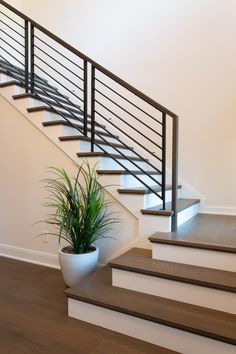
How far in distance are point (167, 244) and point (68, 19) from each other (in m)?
3.83

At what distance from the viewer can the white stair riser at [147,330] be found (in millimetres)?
1493

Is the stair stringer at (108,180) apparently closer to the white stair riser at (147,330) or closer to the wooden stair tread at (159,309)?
the wooden stair tread at (159,309)

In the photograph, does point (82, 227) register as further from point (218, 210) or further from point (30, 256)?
point (218, 210)

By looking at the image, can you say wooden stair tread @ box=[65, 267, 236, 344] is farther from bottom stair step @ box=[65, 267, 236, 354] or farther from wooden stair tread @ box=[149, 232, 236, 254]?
wooden stair tread @ box=[149, 232, 236, 254]

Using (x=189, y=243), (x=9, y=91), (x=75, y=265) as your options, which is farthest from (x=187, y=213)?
(x=9, y=91)

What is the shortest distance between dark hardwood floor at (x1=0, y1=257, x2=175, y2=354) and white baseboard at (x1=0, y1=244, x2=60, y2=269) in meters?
0.37

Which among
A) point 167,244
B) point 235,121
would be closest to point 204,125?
point 235,121

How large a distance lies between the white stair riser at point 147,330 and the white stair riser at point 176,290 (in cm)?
24

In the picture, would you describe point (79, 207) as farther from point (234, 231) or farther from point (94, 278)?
point (234, 231)

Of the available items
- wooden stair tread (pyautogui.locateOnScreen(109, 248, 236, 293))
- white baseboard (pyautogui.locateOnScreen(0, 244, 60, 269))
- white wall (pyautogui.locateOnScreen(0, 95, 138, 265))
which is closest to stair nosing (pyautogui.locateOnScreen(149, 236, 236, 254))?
wooden stair tread (pyautogui.locateOnScreen(109, 248, 236, 293))

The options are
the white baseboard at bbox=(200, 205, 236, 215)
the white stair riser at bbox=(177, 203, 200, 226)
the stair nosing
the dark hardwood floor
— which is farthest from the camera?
the white baseboard at bbox=(200, 205, 236, 215)

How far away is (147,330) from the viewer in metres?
1.67

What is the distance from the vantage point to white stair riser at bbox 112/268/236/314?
1.65 m

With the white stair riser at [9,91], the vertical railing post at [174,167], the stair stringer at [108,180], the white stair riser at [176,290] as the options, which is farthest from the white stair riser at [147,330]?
the white stair riser at [9,91]
